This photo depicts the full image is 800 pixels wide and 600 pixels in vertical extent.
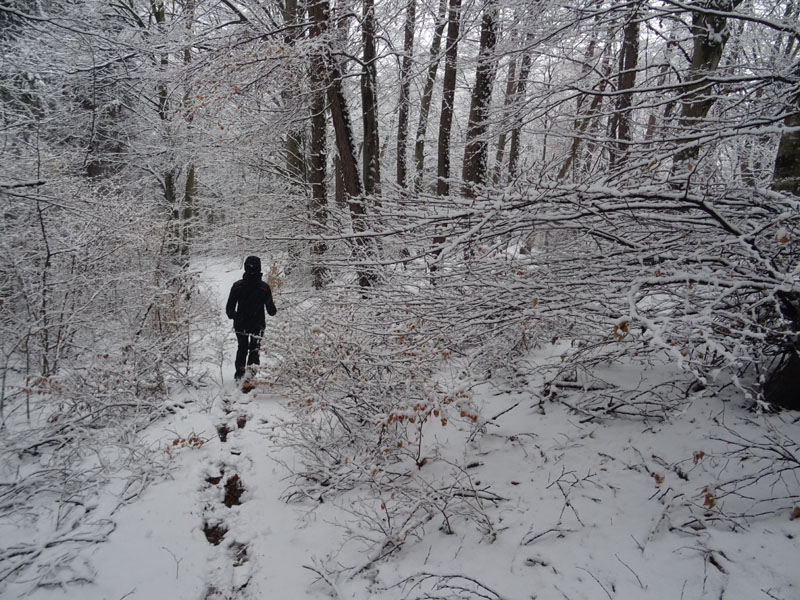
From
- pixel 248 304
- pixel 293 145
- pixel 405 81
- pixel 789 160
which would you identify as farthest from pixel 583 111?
pixel 293 145

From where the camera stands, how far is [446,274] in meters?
3.22

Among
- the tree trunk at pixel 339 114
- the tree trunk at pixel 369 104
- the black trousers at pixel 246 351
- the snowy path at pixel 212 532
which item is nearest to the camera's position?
the snowy path at pixel 212 532

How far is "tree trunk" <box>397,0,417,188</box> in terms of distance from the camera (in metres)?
7.60

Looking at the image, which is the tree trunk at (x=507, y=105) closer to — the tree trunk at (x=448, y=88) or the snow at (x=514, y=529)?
the tree trunk at (x=448, y=88)

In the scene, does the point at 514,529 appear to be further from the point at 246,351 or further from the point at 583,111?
the point at 246,351

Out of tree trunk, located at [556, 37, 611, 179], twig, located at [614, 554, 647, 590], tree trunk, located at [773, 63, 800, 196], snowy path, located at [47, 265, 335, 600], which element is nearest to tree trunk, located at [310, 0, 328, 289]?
snowy path, located at [47, 265, 335, 600]

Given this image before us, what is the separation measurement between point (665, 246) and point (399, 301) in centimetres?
188

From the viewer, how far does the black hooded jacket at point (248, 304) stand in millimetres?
6070

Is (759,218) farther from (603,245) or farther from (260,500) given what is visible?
(260,500)

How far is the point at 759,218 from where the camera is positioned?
2.68 m

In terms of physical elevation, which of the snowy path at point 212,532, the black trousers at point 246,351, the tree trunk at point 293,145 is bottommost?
the snowy path at point 212,532

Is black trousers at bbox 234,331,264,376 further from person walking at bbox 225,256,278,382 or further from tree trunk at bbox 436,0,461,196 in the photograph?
tree trunk at bbox 436,0,461,196

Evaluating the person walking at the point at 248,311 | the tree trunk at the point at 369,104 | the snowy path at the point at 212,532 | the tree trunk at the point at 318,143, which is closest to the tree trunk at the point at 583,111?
the tree trunk at the point at 369,104

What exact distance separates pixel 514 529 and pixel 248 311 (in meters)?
4.55
